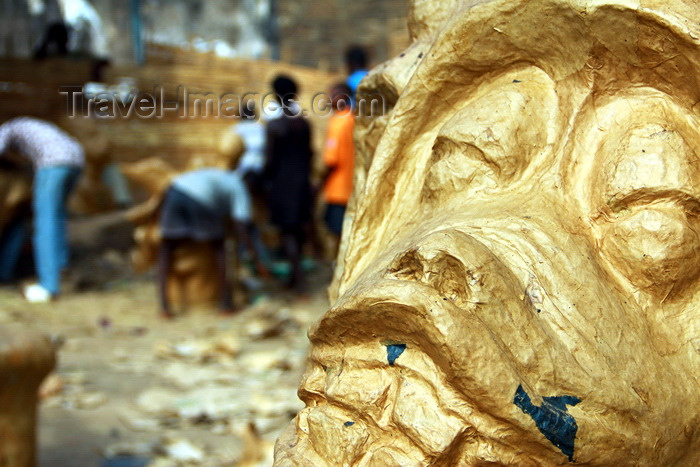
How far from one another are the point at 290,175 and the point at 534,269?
544 centimetres

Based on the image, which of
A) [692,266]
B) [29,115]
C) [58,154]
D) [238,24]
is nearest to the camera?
[692,266]

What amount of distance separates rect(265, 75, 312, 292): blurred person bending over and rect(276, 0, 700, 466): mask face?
16.2 feet

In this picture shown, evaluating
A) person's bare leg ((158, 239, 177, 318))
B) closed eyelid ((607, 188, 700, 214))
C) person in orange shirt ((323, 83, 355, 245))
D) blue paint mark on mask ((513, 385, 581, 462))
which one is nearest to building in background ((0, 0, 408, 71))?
person in orange shirt ((323, 83, 355, 245))

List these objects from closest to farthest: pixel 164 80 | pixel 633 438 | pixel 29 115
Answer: pixel 633 438 → pixel 29 115 → pixel 164 80

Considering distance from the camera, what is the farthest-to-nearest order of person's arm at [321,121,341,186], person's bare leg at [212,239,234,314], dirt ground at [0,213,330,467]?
1. person's bare leg at [212,239,234,314]
2. person's arm at [321,121,341,186]
3. dirt ground at [0,213,330,467]

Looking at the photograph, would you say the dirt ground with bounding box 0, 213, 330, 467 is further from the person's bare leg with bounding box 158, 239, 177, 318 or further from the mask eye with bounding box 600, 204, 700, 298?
the mask eye with bounding box 600, 204, 700, 298

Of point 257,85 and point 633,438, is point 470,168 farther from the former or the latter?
point 257,85

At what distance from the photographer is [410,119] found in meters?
1.63

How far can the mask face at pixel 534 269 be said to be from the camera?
1.15m

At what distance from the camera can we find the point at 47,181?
650 cm

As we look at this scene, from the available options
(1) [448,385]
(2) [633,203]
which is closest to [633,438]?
(1) [448,385]

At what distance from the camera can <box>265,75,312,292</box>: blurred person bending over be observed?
6484 millimetres

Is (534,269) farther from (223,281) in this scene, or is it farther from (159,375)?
(223,281)

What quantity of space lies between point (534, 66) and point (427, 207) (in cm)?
34
